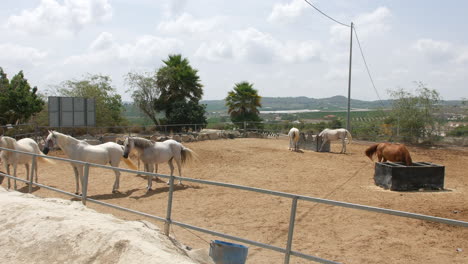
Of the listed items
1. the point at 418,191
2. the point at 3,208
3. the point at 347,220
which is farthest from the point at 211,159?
the point at 3,208

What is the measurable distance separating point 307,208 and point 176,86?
914 inches

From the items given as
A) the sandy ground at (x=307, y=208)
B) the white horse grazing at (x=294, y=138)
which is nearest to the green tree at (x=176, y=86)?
the white horse grazing at (x=294, y=138)

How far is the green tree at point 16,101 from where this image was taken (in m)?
21.4

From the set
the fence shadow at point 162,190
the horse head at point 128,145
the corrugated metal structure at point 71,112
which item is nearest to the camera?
the fence shadow at point 162,190

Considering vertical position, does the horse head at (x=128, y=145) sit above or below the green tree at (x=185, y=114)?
below

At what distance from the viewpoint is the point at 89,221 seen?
182 inches

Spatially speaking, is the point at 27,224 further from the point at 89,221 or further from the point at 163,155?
the point at 163,155

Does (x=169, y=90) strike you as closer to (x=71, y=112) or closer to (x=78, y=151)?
(x=71, y=112)

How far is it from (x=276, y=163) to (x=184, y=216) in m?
7.75

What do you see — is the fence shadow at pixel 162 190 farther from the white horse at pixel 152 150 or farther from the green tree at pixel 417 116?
the green tree at pixel 417 116

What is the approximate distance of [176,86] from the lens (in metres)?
29.8

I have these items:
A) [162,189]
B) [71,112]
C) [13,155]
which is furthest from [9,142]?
[71,112]

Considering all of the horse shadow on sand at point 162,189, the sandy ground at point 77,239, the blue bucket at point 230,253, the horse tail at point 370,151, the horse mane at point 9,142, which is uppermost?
the horse mane at point 9,142

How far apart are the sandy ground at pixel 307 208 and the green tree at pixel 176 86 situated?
15.3m
